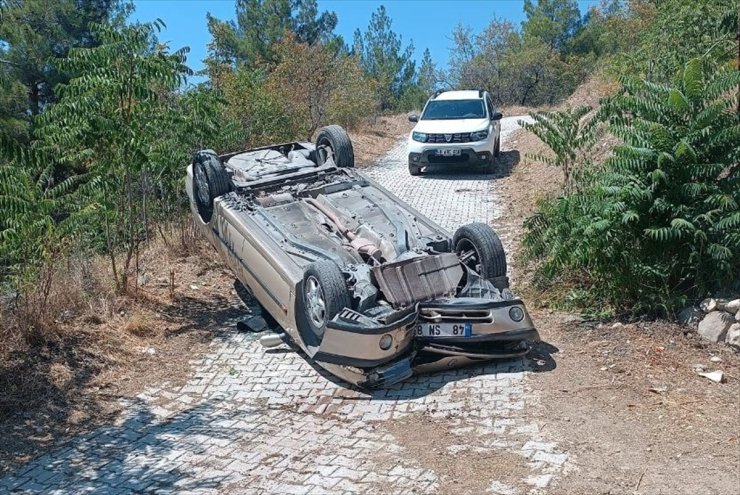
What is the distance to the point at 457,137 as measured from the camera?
15.5 m

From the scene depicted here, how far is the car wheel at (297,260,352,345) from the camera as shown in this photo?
20.2ft

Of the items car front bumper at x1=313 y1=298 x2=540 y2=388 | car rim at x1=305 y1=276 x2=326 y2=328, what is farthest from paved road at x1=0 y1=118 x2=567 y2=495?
car rim at x1=305 y1=276 x2=326 y2=328

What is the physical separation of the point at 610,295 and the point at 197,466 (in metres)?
4.40

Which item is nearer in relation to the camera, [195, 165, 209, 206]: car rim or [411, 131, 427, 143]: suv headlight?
[195, 165, 209, 206]: car rim

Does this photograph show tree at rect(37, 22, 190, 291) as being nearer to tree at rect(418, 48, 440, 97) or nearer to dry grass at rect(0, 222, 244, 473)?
dry grass at rect(0, 222, 244, 473)

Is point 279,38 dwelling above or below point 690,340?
above

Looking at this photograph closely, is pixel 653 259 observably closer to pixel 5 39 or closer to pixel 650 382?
pixel 650 382

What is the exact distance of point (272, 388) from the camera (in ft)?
21.6

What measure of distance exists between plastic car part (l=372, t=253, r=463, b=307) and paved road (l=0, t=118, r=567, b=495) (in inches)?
29.2

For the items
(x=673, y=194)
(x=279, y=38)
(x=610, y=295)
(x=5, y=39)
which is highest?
(x=279, y=38)

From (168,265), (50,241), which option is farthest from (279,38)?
(50,241)

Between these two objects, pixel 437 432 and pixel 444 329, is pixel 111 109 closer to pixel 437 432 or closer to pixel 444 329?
pixel 444 329

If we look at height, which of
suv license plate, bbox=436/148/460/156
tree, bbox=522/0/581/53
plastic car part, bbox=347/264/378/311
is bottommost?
plastic car part, bbox=347/264/378/311

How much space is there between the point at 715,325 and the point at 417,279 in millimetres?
2682
